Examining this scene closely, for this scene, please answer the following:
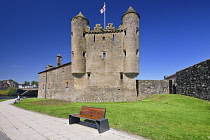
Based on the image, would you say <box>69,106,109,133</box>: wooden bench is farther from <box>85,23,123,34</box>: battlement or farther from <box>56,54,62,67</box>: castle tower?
<box>56,54,62,67</box>: castle tower

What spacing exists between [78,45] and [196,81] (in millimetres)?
19621

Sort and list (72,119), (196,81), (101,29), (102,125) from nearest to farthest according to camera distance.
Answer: (102,125)
(72,119)
(196,81)
(101,29)

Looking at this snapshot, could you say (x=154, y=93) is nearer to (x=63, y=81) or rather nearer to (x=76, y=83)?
(x=76, y=83)

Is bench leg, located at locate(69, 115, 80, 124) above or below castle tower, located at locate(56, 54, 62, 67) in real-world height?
below

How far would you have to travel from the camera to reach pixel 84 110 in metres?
6.57

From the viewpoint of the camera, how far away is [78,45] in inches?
775

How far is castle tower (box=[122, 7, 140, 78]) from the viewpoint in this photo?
61.2 feet

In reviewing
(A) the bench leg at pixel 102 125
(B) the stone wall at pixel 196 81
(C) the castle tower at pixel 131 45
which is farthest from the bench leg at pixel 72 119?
Result: (B) the stone wall at pixel 196 81

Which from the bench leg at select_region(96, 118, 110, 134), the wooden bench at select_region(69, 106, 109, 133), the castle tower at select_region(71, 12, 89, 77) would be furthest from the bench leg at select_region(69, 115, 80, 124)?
the castle tower at select_region(71, 12, 89, 77)

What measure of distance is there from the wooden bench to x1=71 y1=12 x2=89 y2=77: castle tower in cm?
1352

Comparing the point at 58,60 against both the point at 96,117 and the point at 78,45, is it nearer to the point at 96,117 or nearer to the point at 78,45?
the point at 78,45

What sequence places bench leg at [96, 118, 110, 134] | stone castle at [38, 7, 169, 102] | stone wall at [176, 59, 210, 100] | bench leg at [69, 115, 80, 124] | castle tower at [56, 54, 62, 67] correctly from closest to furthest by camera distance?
bench leg at [96, 118, 110, 134] < bench leg at [69, 115, 80, 124] < stone wall at [176, 59, 210, 100] < stone castle at [38, 7, 169, 102] < castle tower at [56, 54, 62, 67]

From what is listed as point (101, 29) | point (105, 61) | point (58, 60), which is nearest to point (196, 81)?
point (105, 61)

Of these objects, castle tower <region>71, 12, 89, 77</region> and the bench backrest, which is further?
castle tower <region>71, 12, 89, 77</region>
